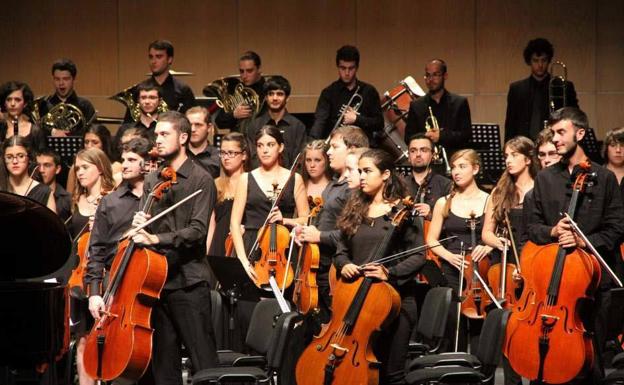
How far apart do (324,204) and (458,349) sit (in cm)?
111

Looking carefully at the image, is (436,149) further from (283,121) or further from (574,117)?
(574,117)

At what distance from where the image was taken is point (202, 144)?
294 inches

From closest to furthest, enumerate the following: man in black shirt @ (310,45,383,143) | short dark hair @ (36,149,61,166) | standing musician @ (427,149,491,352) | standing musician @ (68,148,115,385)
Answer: standing musician @ (427,149,491,352) < standing musician @ (68,148,115,385) < short dark hair @ (36,149,61,166) < man in black shirt @ (310,45,383,143)

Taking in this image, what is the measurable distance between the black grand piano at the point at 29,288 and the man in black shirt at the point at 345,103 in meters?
3.41

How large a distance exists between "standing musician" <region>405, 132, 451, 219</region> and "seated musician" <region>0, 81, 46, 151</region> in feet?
8.49

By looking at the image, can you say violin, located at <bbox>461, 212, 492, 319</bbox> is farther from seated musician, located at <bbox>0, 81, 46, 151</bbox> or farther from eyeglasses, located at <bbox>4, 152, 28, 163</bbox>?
seated musician, located at <bbox>0, 81, 46, 151</bbox>

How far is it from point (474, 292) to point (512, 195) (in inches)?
23.4

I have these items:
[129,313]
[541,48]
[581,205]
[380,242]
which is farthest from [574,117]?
[541,48]

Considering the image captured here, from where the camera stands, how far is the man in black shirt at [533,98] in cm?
830

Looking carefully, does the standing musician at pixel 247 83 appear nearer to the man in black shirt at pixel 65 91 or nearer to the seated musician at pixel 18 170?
the man in black shirt at pixel 65 91

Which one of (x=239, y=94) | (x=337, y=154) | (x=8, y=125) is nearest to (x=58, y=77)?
(x=8, y=125)

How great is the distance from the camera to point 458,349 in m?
6.34

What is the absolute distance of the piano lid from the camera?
4.75m

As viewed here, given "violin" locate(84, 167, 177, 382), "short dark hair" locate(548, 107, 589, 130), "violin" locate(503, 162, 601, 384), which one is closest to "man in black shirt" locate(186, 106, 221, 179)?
"violin" locate(84, 167, 177, 382)
